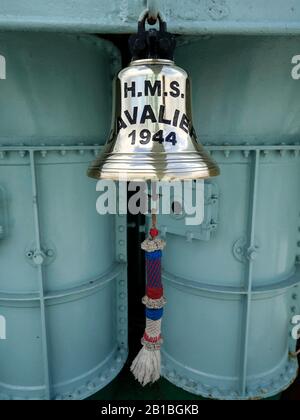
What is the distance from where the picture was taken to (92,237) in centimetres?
257

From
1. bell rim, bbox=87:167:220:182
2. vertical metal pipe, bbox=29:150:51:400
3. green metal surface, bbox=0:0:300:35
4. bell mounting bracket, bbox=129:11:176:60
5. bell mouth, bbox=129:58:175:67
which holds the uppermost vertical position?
green metal surface, bbox=0:0:300:35

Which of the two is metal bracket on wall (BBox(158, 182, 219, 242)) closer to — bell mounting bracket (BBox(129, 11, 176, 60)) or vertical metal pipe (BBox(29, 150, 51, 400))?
vertical metal pipe (BBox(29, 150, 51, 400))

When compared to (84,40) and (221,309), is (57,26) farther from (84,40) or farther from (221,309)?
(221,309)

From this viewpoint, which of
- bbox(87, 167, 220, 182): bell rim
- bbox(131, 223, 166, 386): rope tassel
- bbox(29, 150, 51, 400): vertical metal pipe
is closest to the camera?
bbox(87, 167, 220, 182): bell rim

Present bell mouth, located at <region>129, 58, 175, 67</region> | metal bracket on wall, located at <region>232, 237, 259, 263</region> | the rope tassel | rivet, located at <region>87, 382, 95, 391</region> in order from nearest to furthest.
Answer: bell mouth, located at <region>129, 58, 175, 67</region>, the rope tassel, metal bracket on wall, located at <region>232, 237, 259, 263</region>, rivet, located at <region>87, 382, 95, 391</region>

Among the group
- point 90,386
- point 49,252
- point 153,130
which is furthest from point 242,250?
point 90,386

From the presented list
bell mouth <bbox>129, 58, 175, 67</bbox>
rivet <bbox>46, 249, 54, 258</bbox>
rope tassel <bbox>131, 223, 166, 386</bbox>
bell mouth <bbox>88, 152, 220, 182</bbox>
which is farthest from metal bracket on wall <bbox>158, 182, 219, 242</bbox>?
bell mouth <bbox>129, 58, 175, 67</bbox>

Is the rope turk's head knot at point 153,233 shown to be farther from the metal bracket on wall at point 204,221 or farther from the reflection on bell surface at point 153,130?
the metal bracket on wall at point 204,221

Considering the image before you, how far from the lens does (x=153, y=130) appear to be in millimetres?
1214

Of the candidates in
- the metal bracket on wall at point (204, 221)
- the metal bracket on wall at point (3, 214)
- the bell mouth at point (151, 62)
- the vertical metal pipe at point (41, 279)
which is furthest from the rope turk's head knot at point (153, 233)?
the metal bracket on wall at point (3, 214)

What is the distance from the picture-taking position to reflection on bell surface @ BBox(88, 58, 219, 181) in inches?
45.3

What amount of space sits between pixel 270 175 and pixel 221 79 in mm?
798

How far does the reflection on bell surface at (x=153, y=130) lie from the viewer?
3.77ft

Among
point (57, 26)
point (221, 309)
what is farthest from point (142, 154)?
point (221, 309)
